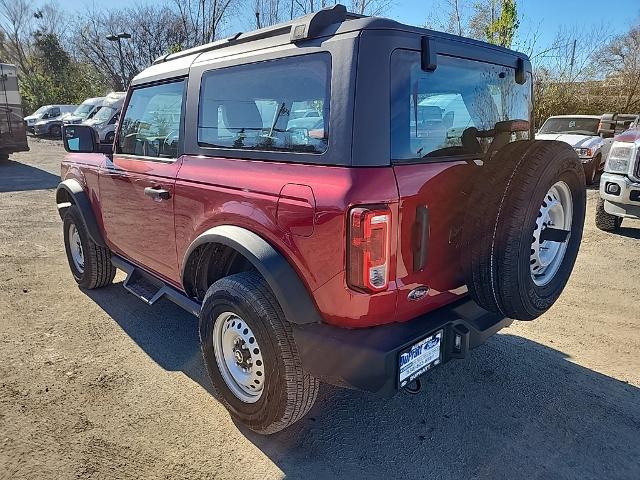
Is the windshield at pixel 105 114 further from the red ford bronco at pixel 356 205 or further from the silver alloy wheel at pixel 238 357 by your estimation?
the silver alloy wheel at pixel 238 357

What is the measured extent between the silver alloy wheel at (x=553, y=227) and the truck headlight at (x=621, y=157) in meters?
4.27

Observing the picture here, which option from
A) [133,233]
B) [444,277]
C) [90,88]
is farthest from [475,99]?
[90,88]

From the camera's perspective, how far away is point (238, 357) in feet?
8.60

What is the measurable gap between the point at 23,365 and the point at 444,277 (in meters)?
2.96

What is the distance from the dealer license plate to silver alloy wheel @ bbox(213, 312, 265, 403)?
0.74 meters

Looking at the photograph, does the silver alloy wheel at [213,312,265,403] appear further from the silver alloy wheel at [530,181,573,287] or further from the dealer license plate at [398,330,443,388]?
the silver alloy wheel at [530,181,573,287]

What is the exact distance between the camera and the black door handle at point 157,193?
2990 mm

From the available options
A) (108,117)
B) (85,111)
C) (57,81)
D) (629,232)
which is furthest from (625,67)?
(57,81)

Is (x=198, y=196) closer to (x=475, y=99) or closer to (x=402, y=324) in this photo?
(x=402, y=324)

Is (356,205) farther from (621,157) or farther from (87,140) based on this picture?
(621,157)

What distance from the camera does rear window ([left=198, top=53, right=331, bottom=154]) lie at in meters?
2.19

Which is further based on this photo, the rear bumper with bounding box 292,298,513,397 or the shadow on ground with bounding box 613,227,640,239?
the shadow on ground with bounding box 613,227,640,239

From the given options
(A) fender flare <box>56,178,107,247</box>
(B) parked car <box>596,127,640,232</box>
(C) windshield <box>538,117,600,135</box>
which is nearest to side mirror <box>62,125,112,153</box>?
(A) fender flare <box>56,178,107,247</box>

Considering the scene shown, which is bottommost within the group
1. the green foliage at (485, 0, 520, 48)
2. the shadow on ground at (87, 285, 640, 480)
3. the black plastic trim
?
the shadow on ground at (87, 285, 640, 480)
